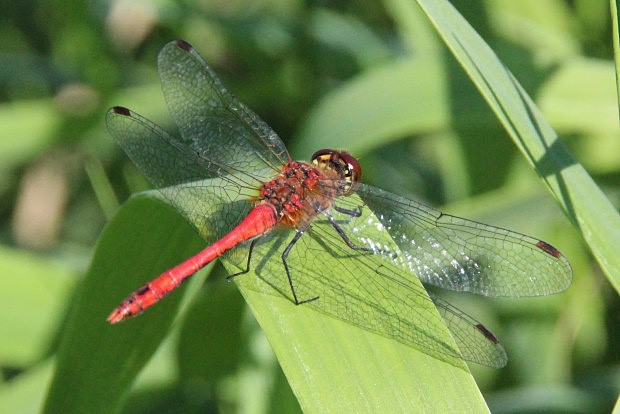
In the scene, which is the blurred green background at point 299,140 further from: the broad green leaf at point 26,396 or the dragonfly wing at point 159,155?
the dragonfly wing at point 159,155

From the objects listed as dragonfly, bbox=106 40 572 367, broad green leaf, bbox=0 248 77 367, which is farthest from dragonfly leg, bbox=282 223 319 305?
broad green leaf, bbox=0 248 77 367

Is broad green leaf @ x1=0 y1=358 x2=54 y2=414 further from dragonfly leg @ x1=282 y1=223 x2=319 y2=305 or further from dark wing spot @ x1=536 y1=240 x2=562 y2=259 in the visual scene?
dark wing spot @ x1=536 y1=240 x2=562 y2=259

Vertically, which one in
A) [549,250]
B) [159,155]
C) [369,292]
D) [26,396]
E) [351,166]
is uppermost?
[159,155]

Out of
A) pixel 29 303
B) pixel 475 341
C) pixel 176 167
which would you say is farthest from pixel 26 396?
pixel 475 341

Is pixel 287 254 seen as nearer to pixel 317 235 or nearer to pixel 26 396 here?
pixel 317 235

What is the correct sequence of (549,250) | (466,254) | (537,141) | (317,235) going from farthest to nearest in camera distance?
1. (317,235)
2. (466,254)
3. (549,250)
4. (537,141)

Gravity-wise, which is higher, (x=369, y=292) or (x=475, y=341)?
(x=369, y=292)

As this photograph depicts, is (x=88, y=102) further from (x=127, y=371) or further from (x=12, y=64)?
(x=127, y=371)
